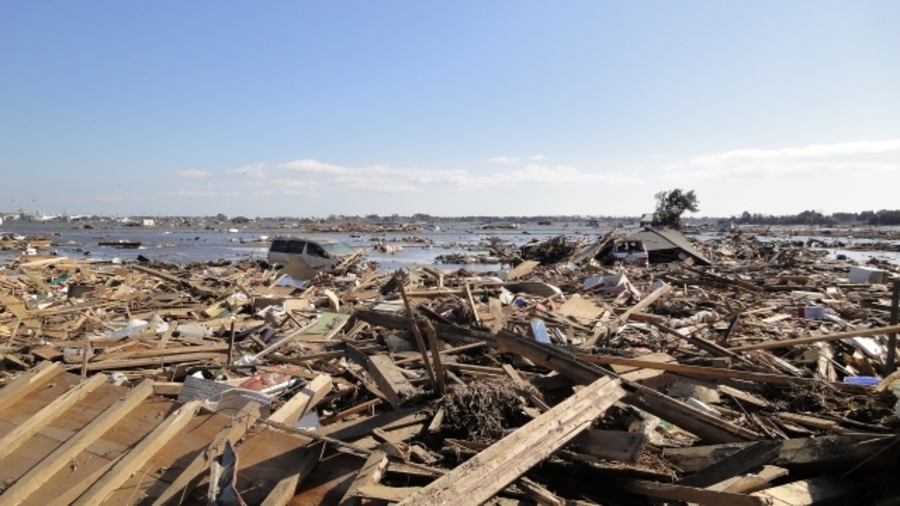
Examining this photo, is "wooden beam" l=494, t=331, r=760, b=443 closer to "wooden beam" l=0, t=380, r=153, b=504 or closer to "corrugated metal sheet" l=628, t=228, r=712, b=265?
"wooden beam" l=0, t=380, r=153, b=504

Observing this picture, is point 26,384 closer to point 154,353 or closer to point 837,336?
point 154,353

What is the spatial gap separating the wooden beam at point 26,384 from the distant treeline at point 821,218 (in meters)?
131

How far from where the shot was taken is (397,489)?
2.90 meters

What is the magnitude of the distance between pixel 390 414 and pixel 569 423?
159cm

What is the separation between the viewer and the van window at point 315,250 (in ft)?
68.1

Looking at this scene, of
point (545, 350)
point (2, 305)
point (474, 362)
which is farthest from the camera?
point (2, 305)

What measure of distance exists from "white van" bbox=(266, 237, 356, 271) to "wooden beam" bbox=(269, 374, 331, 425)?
16088 millimetres

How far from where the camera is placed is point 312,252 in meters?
20.9

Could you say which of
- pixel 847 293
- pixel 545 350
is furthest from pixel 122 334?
pixel 847 293

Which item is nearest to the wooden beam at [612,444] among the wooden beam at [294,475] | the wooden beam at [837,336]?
the wooden beam at [294,475]

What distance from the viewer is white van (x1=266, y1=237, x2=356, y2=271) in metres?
20.5

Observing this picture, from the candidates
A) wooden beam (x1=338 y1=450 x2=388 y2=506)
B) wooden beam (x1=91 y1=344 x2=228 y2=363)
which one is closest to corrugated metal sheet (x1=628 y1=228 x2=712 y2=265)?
wooden beam (x1=91 y1=344 x2=228 y2=363)

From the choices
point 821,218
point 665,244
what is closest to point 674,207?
point 665,244

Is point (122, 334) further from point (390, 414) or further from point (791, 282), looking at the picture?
point (791, 282)
